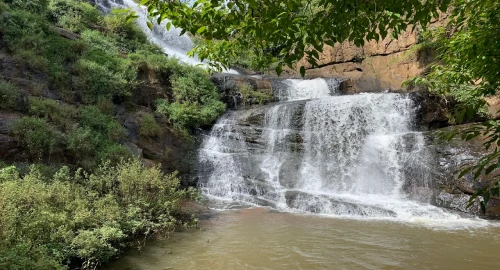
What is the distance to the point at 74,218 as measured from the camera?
5.02m

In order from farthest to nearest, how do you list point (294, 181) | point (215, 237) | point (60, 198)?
point (294, 181), point (215, 237), point (60, 198)

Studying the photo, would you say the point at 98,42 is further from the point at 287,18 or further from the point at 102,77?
the point at 287,18

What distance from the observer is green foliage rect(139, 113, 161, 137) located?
454 inches

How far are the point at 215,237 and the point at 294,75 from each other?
55.9 ft

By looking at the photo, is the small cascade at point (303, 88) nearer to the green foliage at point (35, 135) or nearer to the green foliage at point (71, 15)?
the green foliage at point (71, 15)

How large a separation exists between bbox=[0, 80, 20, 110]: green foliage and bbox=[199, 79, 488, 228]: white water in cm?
608

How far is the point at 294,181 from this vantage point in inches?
471

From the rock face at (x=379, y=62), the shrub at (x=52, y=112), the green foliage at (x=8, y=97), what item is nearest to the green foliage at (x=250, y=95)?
the rock face at (x=379, y=62)

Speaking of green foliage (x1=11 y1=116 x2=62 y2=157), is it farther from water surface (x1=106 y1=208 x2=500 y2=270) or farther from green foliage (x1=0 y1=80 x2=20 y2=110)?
water surface (x1=106 y1=208 x2=500 y2=270)

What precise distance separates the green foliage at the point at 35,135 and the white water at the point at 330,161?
5.12m

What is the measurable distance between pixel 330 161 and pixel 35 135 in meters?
9.69

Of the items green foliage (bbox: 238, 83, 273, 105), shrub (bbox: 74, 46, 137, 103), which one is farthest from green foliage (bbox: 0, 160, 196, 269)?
green foliage (bbox: 238, 83, 273, 105)

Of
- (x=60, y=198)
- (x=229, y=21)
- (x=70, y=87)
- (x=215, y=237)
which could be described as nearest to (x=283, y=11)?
(x=229, y=21)

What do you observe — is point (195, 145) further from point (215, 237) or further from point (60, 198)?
point (60, 198)
